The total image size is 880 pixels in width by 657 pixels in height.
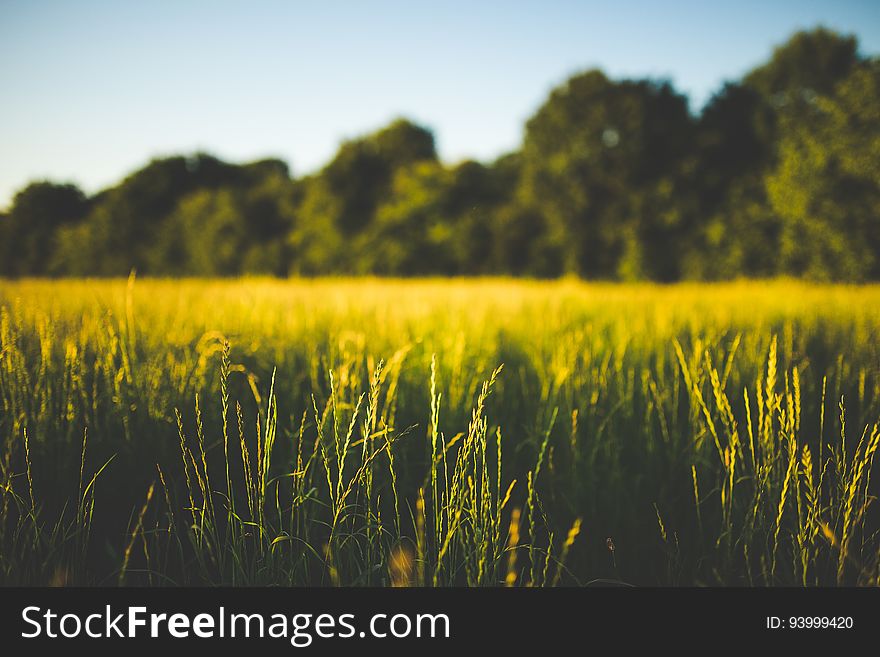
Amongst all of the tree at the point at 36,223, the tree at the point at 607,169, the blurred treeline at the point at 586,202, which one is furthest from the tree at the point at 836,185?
the tree at the point at 36,223

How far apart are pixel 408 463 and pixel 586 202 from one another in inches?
602

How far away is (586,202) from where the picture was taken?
1521 centimetres

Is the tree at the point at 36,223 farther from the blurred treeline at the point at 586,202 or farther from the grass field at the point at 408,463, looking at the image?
the grass field at the point at 408,463

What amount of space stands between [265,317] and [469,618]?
261 cm

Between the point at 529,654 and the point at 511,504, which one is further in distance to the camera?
the point at 511,504

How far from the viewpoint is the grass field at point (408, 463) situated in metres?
1.10

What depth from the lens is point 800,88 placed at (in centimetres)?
1329

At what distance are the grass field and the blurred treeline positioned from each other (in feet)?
19.9

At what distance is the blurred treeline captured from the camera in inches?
444

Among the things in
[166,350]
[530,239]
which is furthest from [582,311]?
[530,239]

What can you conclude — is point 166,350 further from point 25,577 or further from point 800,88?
point 800,88

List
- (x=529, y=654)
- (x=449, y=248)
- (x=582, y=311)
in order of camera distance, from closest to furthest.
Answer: (x=529, y=654), (x=582, y=311), (x=449, y=248)

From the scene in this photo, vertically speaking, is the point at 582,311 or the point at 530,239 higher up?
the point at 530,239

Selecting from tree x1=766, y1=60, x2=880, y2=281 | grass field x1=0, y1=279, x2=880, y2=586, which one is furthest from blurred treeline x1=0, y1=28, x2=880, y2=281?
grass field x1=0, y1=279, x2=880, y2=586
